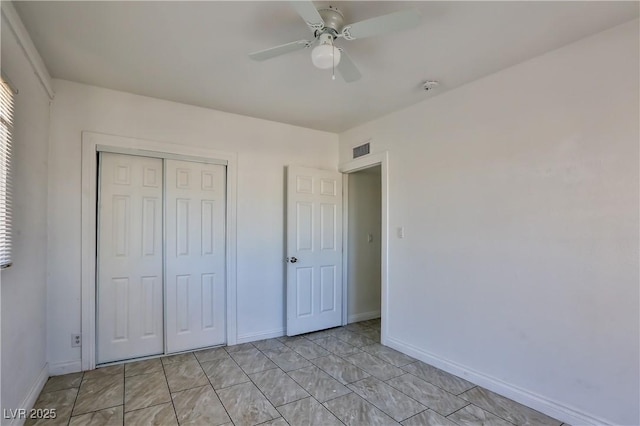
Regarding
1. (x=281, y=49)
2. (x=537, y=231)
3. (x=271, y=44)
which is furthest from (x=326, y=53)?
(x=537, y=231)

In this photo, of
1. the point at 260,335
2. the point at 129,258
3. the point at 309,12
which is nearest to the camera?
the point at 309,12

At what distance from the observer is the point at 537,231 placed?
91.6 inches

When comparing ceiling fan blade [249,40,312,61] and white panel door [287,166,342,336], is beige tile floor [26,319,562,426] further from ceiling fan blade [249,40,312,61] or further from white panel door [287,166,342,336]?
ceiling fan blade [249,40,312,61]

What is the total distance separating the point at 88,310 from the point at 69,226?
0.74 m

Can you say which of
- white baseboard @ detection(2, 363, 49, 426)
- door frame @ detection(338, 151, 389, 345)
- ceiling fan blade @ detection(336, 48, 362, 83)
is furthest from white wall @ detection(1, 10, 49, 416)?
door frame @ detection(338, 151, 389, 345)

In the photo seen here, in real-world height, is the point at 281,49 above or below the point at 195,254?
above

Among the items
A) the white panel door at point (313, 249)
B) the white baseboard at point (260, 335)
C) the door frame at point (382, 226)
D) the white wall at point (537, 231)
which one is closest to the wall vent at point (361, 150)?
the door frame at point (382, 226)

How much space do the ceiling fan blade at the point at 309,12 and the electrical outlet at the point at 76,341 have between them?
10.1ft

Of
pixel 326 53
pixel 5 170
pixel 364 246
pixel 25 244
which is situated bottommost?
pixel 364 246

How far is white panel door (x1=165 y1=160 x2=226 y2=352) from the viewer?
327cm

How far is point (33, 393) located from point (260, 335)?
6.36 ft

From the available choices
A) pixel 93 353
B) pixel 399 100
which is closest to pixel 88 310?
pixel 93 353

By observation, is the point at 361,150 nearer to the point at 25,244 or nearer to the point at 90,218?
the point at 90,218

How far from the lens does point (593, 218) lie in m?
2.07
